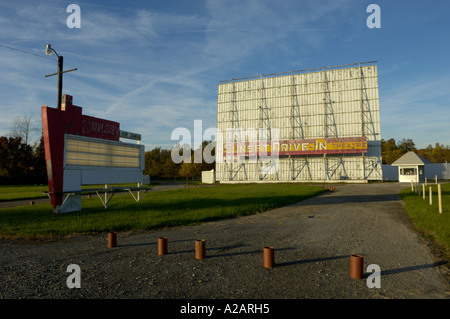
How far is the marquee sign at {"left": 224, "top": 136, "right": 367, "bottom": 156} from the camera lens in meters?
47.2

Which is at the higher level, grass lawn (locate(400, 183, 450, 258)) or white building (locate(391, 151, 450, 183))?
white building (locate(391, 151, 450, 183))

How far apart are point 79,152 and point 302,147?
41.9m

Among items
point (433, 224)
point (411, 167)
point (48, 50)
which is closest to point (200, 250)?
point (433, 224)

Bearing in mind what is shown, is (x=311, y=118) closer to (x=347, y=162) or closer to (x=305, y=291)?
(x=347, y=162)

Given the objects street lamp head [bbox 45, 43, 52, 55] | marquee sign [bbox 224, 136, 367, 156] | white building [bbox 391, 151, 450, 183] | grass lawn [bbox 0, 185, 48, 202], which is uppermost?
street lamp head [bbox 45, 43, 52, 55]

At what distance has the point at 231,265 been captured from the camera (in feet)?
22.4

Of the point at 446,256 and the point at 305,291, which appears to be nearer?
the point at 305,291

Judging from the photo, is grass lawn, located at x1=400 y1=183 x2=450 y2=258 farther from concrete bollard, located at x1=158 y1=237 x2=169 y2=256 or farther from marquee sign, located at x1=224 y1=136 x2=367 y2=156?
marquee sign, located at x1=224 y1=136 x2=367 y2=156

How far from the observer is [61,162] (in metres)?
13.9

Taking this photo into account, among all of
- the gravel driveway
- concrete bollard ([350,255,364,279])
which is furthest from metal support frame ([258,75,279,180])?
concrete bollard ([350,255,364,279])

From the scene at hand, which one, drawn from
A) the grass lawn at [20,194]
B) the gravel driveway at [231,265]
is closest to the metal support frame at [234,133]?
the grass lawn at [20,194]
